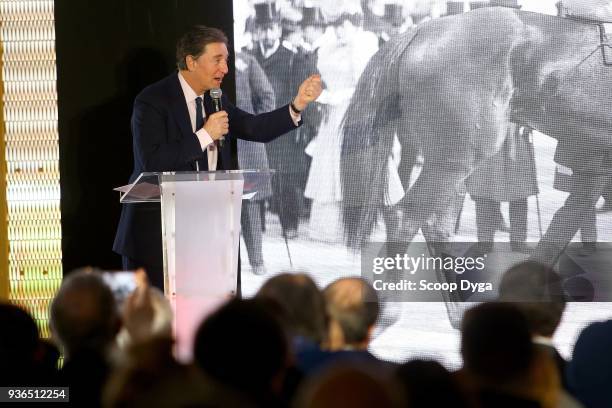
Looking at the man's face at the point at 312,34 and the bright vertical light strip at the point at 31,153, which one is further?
the bright vertical light strip at the point at 31,153

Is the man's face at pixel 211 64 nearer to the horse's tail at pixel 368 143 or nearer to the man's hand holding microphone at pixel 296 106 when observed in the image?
the man's hand holding microphone at pixel 296 106

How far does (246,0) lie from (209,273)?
2.00 m

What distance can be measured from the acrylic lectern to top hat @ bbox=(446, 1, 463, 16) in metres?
1.91

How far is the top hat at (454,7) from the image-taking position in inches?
235

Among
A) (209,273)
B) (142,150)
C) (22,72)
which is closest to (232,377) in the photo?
(209,273)

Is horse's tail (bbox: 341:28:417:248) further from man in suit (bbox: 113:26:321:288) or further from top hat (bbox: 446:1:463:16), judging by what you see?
man in suit (bbox: 113:26:321:288)

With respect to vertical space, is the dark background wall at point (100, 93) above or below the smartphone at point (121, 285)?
above

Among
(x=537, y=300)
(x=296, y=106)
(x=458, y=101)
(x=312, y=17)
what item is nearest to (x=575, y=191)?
(x=458, y=101)

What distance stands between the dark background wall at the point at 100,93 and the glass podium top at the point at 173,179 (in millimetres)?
1147

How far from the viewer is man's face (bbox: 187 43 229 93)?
18.3 ft

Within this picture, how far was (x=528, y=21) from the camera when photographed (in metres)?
5.97

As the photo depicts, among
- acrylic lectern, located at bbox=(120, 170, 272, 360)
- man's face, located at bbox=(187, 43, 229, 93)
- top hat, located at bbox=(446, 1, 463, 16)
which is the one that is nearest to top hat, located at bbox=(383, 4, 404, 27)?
top hat, located at bbox=(446, 1, 463, 16)

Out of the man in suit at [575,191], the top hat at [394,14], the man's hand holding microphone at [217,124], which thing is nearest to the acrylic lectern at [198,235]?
the man's hand holding microphone at [217,124]

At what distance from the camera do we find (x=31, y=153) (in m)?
6.27
